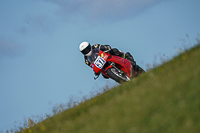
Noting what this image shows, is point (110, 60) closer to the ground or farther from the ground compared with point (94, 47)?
closer to the ground

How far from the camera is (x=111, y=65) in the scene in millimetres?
13688

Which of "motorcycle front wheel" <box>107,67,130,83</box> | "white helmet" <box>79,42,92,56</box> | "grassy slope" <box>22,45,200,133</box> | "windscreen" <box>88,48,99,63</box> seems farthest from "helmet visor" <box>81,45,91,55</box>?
"grassy slope" <box>22,45,200,133</box>

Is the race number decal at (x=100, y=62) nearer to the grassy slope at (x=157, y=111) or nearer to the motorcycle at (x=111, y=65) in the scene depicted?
the motorcycle at (x=111, y=65)

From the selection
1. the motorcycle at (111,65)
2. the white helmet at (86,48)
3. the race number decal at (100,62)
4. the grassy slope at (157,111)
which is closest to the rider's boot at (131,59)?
the motorcycle at (111,65)

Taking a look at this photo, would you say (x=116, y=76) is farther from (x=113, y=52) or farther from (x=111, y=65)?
(x=113, y=52)

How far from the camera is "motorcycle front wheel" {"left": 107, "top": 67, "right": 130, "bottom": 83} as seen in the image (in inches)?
527

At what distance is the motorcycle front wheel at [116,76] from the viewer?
1339cm

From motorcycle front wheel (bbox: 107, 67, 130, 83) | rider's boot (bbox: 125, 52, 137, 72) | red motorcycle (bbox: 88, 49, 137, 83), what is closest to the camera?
motorcycle front wheel (bbox: 107, 67, 130, 83)

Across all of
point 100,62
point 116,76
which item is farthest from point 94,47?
point 116,76

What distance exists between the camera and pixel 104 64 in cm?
1392

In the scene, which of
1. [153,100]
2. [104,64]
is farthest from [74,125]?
[104,64]

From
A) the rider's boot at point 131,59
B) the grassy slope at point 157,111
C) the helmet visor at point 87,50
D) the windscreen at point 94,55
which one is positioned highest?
the helmet visor at point 87,50

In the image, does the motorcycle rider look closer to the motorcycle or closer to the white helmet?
the white helmet

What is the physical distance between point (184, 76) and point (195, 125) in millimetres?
2174
